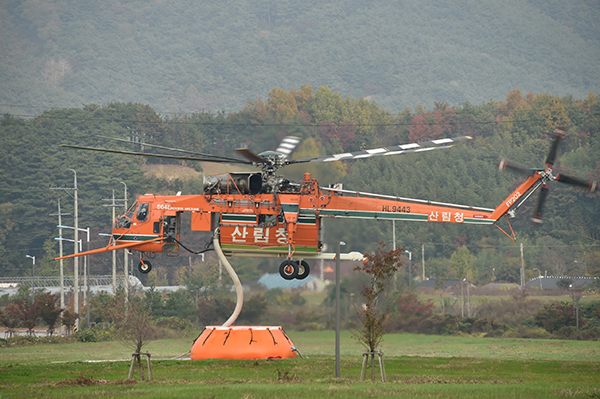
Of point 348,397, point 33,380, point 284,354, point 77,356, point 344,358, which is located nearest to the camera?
point 348,397

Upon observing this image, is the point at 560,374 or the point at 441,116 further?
the point at 441,116

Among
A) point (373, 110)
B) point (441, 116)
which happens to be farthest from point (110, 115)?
Result: point (441, 116)

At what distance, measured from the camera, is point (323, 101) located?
458 ft

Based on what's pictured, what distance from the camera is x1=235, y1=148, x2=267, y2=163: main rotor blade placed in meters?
27.6

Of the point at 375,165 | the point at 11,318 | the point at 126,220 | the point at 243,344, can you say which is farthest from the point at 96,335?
the point at 375,165

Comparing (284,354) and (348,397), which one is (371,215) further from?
(348,397)

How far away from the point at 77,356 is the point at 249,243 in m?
16.2

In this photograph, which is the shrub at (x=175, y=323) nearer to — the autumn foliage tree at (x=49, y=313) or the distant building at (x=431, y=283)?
the autumn foliage tree at (x=49, y=313)

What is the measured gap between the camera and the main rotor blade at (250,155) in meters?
27.6

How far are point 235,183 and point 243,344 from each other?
7791 mm

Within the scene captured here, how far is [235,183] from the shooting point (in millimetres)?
33938

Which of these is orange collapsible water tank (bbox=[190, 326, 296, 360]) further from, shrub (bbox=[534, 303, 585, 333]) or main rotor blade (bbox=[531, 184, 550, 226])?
shrub (bbox=[534, 303, 585, 333])

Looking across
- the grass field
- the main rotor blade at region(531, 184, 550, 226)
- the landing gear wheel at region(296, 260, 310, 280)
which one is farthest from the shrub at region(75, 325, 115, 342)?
the main rotor blade at region(531, 184, 550, 226)

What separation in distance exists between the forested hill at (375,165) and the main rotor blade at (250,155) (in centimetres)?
3450
